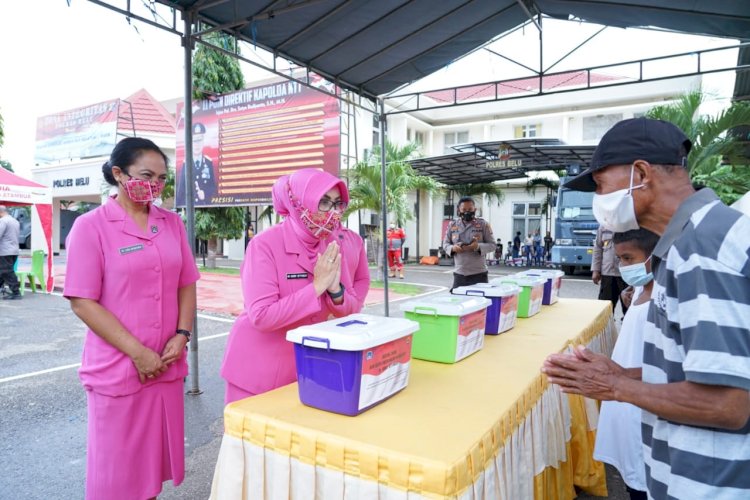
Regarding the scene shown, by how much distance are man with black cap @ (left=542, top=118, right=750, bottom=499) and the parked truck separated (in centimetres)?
1338

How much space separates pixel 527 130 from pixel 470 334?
23.2m

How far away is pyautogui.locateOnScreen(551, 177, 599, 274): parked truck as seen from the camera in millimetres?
13766

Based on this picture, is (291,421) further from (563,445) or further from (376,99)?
(376,99)

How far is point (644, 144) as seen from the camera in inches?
48.1

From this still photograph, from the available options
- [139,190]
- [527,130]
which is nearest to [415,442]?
[139,190]

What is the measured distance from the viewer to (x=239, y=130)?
7.41 m

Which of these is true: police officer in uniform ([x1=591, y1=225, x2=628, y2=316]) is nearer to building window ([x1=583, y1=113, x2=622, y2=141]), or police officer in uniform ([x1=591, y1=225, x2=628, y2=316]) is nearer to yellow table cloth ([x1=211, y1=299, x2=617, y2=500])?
yellow table cloth ([x1=211, y1=299, x2=617, y2=500])

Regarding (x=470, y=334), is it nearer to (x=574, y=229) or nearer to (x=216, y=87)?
(x=574, y=229)

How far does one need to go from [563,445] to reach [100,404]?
7.03 ft

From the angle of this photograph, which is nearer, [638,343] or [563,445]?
[638,343]

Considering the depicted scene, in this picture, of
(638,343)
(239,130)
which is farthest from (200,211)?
(638,343)

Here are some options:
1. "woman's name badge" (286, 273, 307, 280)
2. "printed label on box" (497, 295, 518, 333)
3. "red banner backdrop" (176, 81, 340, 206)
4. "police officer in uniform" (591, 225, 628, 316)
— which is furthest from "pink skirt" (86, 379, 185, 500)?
"police officer in uniform" (591, 225, 628, 316)

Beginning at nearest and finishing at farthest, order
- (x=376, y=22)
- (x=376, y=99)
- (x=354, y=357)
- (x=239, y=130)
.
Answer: (x=354, y=357) → (x=376, y=22) → (x=376, y=99) → (x=239, y=130)

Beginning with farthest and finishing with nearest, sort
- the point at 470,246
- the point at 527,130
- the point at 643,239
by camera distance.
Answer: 1. the point at 527,130
2. the point at 470,246
3. the point at 643,239
